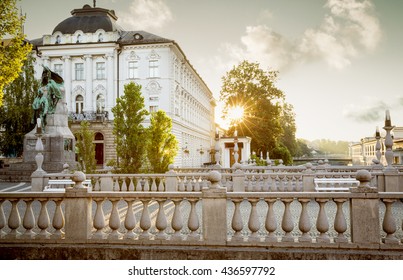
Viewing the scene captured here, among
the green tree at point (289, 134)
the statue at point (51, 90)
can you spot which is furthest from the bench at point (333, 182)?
the green tree at point (289, 134)

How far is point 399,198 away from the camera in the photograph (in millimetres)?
4293

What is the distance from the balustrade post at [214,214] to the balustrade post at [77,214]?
1652 mm

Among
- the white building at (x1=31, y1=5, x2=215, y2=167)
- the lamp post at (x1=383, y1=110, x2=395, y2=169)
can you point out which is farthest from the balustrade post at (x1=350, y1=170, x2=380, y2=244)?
the white building at (x1=31, y1=5, x2=215, y2=167)

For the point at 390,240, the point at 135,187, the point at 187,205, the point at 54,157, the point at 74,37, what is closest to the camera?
the point at 390,240

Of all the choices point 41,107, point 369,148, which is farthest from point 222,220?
point 41,107

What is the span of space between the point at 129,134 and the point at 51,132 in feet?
19.3

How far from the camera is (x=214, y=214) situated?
179 inches

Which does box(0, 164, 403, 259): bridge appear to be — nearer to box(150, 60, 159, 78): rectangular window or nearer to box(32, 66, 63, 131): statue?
box(32, 66, 63, 131): statue

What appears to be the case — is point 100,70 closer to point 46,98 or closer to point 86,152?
point 46,98

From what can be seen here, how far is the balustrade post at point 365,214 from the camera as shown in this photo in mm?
4289

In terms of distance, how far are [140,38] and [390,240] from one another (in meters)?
33.1
